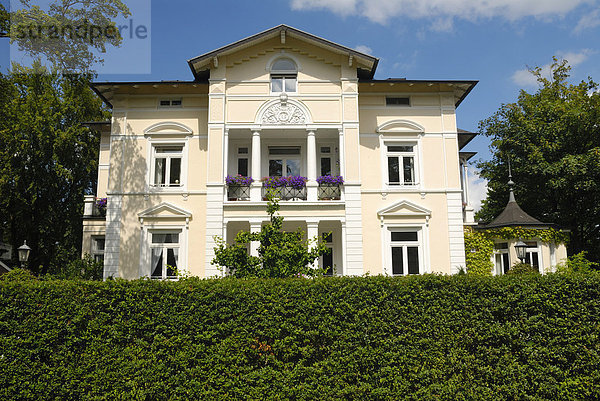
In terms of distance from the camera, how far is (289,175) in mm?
20250

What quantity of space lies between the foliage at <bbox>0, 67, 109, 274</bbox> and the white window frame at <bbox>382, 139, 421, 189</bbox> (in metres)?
20.0

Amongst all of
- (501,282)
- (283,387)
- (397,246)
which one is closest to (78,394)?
(283,387)

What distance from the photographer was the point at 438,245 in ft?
61.3

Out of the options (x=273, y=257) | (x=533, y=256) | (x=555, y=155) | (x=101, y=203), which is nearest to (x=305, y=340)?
(x=273, y=257)

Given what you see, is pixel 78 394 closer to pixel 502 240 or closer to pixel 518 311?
pixel 518 311

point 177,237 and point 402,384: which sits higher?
point 177,237

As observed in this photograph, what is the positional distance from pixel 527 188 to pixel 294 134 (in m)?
17.0

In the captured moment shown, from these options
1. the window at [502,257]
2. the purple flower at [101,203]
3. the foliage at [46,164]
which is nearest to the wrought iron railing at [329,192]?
the window at [502,257]

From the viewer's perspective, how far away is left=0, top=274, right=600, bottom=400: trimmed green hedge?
9070mm

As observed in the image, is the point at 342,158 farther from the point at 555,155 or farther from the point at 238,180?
the point at 555,155

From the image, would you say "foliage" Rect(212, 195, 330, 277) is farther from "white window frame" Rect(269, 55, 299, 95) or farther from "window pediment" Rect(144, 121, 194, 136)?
"window pediment" Rect(144, 121, 194, 136)

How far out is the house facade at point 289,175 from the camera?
18375mm

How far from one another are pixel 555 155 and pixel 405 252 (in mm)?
15049

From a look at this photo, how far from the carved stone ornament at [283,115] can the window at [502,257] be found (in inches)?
427
